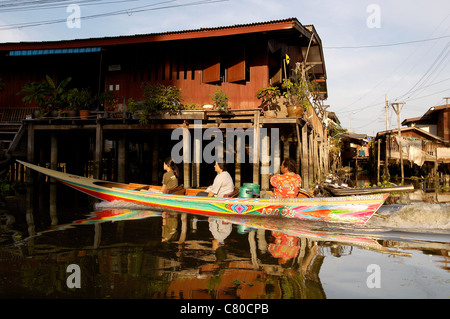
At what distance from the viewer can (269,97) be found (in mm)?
12336

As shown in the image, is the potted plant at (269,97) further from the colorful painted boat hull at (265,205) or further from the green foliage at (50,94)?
the green foliage at (50,94)

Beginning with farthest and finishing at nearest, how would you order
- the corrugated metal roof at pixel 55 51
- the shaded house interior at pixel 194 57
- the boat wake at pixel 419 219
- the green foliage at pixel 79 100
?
the corrugated metal roof at pixel 55 51, the green foliage at pixel 79 100, the shaded house interior at pixel 194 57, the boat wake at pixel 419 219

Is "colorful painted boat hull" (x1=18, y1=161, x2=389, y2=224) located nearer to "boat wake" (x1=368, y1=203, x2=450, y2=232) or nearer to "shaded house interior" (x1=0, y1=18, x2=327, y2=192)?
"boat wake" (x1=368, y1=203, x2=450, y2=232)

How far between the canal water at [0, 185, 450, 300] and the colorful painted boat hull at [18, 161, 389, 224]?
20cm

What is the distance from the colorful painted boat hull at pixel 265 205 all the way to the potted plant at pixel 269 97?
4.52 meters

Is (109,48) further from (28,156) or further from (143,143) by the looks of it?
(143,143)

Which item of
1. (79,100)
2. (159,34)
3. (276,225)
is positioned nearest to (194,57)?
(159,34)

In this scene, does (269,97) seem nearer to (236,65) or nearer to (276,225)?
(236,65)

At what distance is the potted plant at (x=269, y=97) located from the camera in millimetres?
11977

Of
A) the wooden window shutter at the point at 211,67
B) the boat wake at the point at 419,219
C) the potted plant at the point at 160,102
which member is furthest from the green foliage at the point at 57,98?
the boat wake at the point at 419,219

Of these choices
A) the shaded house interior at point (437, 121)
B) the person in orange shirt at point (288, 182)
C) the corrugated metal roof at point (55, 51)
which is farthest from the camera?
the shaded house interior at point (437, 121)

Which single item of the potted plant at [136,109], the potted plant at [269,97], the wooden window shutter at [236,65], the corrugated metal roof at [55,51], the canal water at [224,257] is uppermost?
the corrugated metal roof at [55,51]

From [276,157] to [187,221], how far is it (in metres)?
5.68

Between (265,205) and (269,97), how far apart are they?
5739 millimetres
